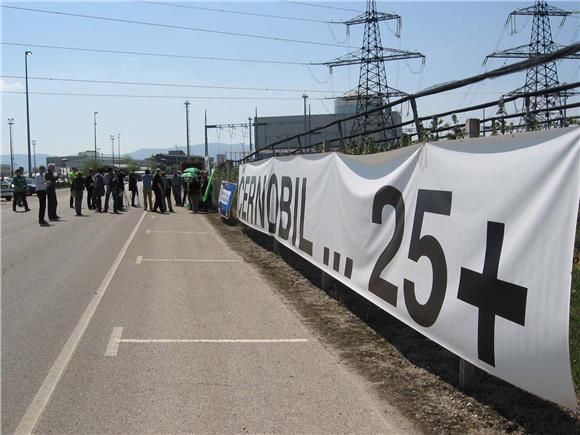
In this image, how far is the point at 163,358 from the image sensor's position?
5449 millimetres

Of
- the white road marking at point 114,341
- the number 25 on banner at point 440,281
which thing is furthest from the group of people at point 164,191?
the number 25 on banner at point 440,281

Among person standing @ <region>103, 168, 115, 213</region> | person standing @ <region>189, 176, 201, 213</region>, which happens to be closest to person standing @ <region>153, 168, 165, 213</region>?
person standing @ <region>189, 176, 201, 213</region>

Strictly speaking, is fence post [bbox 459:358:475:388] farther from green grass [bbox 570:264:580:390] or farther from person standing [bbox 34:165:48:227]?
person standing [bbox 34:165:48:227]

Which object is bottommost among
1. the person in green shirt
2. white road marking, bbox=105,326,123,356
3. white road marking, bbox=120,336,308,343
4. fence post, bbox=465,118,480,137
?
white road marking, bbox=120,336,308,343

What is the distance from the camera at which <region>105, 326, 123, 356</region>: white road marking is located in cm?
556

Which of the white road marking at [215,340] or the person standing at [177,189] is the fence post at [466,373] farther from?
the person standing at [177,189]

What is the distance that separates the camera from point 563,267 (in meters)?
3.23

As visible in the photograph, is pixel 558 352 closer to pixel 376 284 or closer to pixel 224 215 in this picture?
pixel 376 284

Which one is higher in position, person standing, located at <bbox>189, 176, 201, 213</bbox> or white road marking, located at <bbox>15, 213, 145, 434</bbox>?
person standing, located at <bbox>189, 176, 201, 213</bbox>

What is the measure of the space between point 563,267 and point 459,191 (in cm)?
126

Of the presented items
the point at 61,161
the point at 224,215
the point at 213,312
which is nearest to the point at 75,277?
the point at 213,312

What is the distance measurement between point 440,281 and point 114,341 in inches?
134

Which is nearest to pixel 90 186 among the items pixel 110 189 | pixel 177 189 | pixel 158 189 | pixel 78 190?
pixel 110 189

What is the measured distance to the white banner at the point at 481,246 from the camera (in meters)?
3.29
